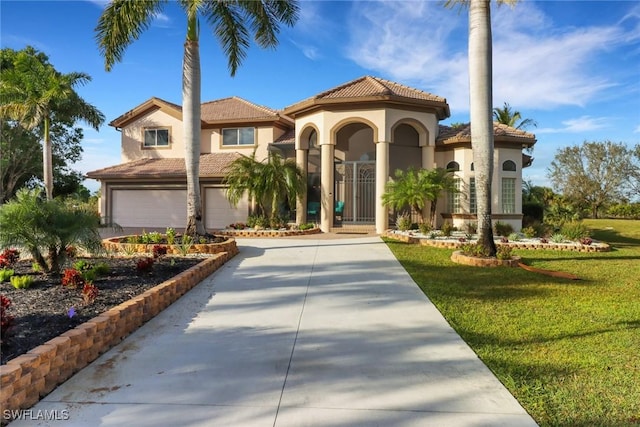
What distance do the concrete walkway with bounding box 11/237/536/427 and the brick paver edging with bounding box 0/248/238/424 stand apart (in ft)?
0.42

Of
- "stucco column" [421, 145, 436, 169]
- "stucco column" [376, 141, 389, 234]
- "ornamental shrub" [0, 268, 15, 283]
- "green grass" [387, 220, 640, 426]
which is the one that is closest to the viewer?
"green grass" [387, 220, 640, 426]

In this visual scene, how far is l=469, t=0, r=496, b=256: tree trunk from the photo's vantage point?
32.9 feet

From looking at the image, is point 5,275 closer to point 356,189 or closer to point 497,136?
point 356,189

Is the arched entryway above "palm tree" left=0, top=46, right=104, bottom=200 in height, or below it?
below

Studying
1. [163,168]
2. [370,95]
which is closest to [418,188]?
[370,95]

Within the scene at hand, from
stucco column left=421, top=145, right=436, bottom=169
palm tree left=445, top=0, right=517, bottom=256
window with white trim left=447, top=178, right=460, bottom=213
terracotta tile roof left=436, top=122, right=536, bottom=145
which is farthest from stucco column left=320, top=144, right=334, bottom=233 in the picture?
palm tree left=445, top=0, right=517, bottom=256

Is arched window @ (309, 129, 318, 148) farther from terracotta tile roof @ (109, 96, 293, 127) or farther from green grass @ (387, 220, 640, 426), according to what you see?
green grass @ (387, 220, 640, 426)

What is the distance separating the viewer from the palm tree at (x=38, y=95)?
67.2 ft

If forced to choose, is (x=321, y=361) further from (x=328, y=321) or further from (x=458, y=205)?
(x=458, y=205)

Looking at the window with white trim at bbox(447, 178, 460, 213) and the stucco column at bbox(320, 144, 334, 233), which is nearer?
the stucco column at bbox(320, 144, 334, 233)

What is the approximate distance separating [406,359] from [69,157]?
36081 mm

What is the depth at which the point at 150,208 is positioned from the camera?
21.7 metres

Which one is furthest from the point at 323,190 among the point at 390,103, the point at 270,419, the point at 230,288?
the point at 270,419

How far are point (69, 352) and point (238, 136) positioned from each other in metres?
19.3
